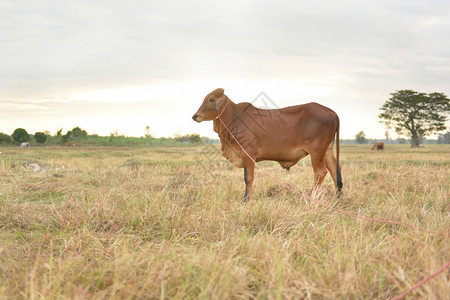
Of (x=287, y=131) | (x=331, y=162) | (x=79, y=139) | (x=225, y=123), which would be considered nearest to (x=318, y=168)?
(x=331, y=162)

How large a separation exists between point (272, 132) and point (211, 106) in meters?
1.03

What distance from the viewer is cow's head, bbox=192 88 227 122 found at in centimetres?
553

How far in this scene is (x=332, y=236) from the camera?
11.3 feet

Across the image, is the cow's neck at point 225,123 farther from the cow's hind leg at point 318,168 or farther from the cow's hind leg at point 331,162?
the cow's hind leg at point 331,162

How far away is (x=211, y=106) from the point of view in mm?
5547

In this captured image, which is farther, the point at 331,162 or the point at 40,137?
the point at 40,137

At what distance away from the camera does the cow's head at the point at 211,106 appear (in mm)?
5531

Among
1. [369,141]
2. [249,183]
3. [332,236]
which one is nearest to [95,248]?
[332,236]

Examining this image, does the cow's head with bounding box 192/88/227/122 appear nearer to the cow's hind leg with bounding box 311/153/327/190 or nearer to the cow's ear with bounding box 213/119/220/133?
the cow's ear with bounding box 213/119/220/133

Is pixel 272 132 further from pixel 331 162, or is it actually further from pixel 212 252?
pixel 212 252

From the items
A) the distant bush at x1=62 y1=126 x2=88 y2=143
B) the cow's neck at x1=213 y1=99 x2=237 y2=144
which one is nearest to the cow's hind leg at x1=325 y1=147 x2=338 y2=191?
the cow's neck at x1=213 y1=99 x2=237 y2=144

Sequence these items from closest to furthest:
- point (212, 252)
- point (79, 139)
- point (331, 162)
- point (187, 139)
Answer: point (212, 252), point (331, 162), point (79, 139), point (187, 139)

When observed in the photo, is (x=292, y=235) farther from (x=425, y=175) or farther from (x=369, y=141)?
(x=369, y=141)

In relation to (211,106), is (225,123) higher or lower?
lower
